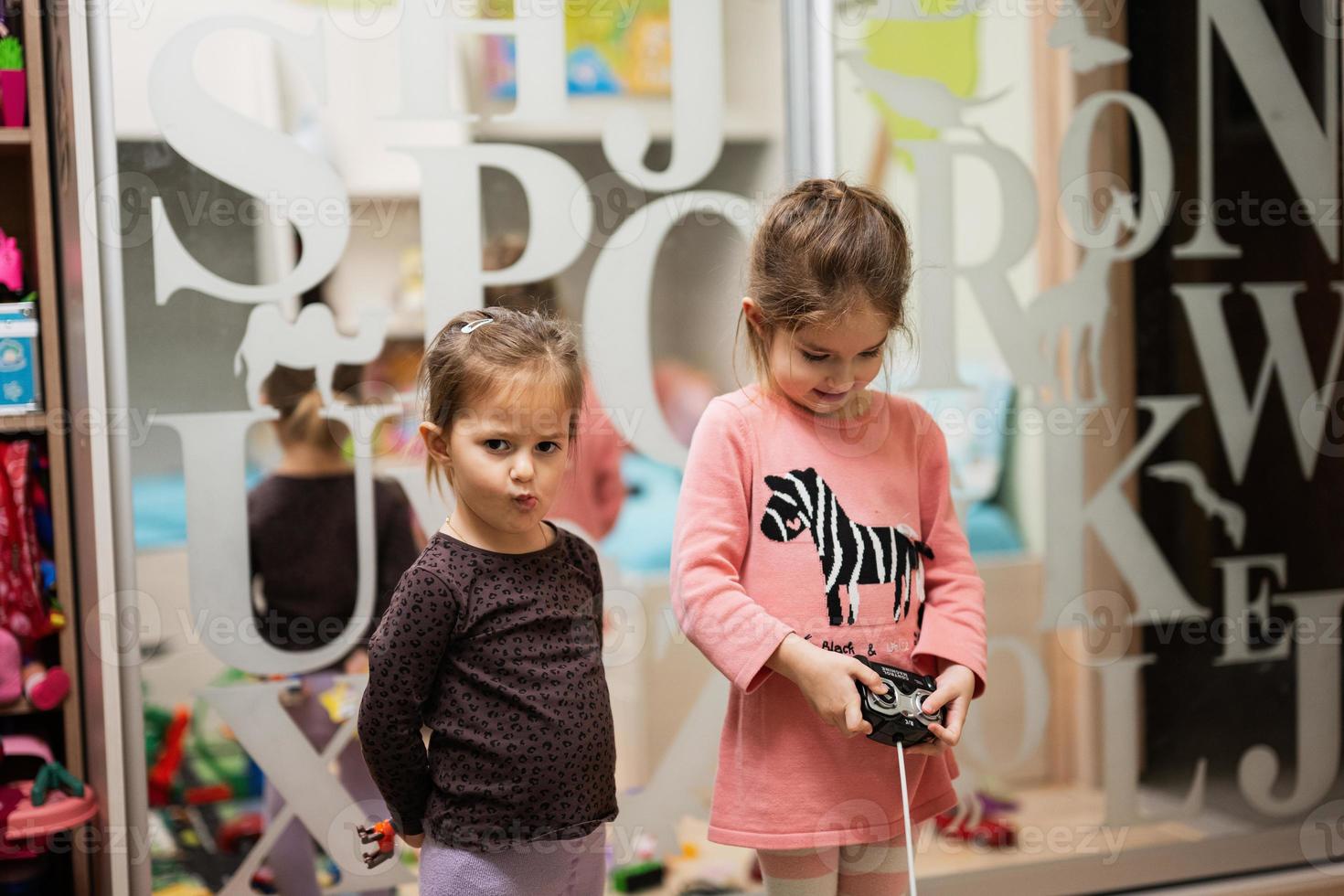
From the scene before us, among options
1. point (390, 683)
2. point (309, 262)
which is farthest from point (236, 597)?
point (390, 683)

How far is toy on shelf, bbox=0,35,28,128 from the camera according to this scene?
5.58 feet

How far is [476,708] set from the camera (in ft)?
3.65

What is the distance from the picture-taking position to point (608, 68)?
1.95 m

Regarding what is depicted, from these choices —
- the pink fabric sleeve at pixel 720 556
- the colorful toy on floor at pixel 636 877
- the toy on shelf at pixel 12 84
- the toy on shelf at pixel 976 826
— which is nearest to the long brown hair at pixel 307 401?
the toy on shelf at pixel 12 84

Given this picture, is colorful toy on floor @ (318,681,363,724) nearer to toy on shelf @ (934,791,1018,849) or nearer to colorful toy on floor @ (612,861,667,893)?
colorful toy on floor @ (612,861,667,893)

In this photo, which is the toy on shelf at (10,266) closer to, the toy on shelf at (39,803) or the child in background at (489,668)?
the toy on shelf at (39,803)

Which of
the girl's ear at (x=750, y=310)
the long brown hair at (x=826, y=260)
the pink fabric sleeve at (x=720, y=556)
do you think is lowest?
the pink fabric sleeve at (x=720, y=556)

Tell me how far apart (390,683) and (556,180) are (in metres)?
0.89

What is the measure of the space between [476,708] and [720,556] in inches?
10.6

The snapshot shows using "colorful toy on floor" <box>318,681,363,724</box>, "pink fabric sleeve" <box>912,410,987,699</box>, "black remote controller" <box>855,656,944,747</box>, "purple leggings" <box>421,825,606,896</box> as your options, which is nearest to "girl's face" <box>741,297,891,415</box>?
"pink fabric sleeve" <box>912,410,987,699</box>

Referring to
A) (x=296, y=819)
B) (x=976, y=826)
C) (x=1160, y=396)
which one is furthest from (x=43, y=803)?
(x=1160, y=396)

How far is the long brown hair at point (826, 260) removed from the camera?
1.16 metres

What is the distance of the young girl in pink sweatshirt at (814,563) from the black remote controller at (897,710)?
0.5 inches

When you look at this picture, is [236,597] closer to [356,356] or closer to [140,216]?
[356,356]
